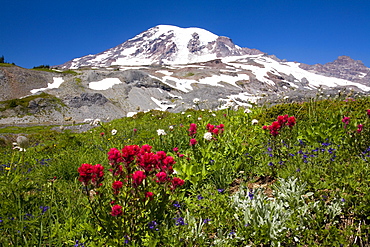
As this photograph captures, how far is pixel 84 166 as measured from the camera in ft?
6.33

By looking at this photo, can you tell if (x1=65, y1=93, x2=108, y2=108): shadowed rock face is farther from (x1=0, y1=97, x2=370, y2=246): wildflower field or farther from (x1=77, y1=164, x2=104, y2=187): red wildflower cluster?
(x1=77, y1=164, x2=104, y2=187): red wildflower cluster

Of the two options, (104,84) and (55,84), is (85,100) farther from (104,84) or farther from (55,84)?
(55,84)

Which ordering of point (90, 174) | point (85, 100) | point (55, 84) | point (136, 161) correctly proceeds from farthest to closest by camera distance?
point (55, 84)
point (85, 100)
point (136, 161)
point (90, 174)

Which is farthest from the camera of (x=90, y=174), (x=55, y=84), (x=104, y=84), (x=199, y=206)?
(x=104, y=84)

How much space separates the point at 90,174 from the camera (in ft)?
6.48

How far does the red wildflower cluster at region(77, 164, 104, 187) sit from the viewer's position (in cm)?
192

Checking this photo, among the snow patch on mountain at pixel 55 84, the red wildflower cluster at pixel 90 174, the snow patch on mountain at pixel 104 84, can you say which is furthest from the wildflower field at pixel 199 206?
the snow patch on mountain at pixel 55 84

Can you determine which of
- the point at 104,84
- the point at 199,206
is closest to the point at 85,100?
the point at 104,84

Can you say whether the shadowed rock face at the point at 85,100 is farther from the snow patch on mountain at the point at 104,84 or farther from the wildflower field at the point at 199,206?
the wildflower field at the point at 199,206

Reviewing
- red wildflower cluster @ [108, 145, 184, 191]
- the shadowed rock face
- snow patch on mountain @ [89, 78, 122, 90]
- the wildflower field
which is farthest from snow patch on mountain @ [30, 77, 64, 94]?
red wildflower cluster @ [108, 145, 184, 191]

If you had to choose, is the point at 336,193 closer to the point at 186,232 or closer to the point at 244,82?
the point at 186,232

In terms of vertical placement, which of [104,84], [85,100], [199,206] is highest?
[104,84]

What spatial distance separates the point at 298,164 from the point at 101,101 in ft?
115

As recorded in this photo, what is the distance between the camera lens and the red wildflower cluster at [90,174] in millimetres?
1924
